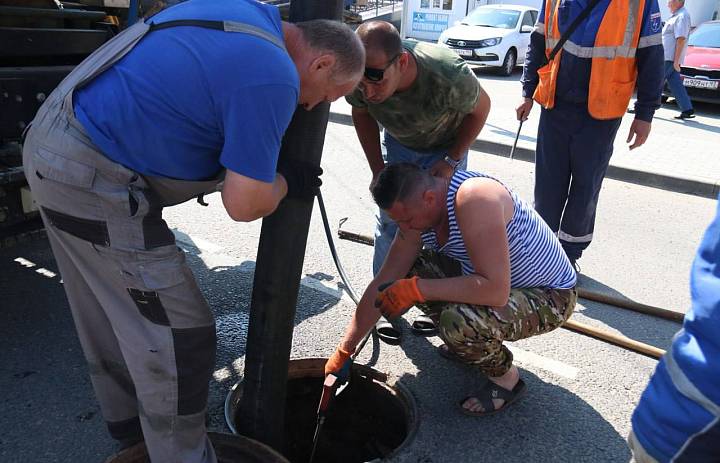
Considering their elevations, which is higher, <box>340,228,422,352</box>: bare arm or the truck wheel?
<box>340,228,422,352</box>: bare arm

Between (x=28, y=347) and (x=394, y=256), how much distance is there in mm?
1734

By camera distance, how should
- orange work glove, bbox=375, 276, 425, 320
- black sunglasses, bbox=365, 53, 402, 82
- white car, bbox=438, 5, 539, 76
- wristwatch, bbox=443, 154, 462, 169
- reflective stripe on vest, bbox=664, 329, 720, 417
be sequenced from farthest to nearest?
white car, bbox=438, 5, 539, 76 < wristwatch, bbox=443, 154, 462, 169 < black sunglasses, bbox=365, 53, 402, 82 < orange work glove, bbox=375, 276, 425, 320 < reflective stripe on vest, bbox=664, 329, 720, 417

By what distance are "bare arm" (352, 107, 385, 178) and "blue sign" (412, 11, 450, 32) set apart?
1608cm

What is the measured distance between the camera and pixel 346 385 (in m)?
2.76

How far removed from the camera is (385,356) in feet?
9.90

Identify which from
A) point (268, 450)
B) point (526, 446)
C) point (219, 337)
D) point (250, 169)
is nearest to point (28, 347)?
point (219, 337)

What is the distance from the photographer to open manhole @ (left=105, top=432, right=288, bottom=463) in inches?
82.8

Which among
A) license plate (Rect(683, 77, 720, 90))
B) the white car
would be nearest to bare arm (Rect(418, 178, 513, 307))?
license plate (Rect(683, 77, 720, 90))

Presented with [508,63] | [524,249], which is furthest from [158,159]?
[508,63]

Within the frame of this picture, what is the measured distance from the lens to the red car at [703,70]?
10148 mm

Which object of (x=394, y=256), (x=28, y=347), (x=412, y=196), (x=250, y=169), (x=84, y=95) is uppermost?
(x=84, y=95)

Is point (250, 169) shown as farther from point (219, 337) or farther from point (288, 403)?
point (219, 337)

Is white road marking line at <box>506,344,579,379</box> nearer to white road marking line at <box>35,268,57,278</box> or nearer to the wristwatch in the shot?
the wristwatch

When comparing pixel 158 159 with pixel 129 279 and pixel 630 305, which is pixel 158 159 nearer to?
pixel 129 279
